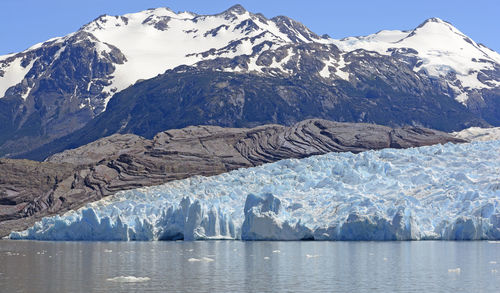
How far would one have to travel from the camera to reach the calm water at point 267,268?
3850 centimetres

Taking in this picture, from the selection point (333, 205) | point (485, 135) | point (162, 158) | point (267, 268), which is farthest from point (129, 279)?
point (485, 135)

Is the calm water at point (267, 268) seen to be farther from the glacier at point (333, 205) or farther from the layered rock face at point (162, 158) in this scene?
the layered rock face at point (162, 158)

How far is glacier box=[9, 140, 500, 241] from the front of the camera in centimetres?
6675

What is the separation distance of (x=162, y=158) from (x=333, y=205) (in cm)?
6863

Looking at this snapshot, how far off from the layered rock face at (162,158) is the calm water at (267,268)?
2193 inches

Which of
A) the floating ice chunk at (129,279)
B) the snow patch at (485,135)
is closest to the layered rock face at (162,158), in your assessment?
the snow patch at (485,135)

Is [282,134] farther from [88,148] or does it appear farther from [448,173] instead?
[448,173]

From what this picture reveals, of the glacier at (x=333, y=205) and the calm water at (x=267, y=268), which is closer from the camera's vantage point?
the calm water at (x=267, y=268)

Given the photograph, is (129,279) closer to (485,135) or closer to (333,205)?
(333,205)

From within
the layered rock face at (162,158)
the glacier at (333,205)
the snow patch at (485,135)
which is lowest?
the glacier at (333,205)

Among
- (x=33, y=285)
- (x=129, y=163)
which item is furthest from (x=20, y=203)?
(x=33, y=285)

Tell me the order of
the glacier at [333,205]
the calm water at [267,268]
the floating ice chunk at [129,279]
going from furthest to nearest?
the glacier at [333,205] → the floating ice chunk at [129,279] → the calm water at [267,268]

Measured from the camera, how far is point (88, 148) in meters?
170

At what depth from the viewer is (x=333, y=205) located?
235ft
